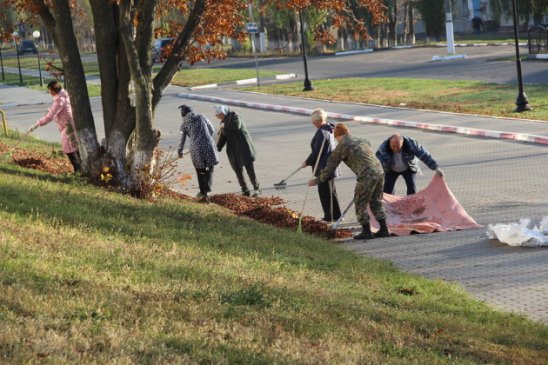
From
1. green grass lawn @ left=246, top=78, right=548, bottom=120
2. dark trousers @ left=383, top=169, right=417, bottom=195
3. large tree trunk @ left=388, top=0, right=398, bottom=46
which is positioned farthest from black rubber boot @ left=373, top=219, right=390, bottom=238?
large tree trunk @ left=388, top=0, right=398, bottom=46

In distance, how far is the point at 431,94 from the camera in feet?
117

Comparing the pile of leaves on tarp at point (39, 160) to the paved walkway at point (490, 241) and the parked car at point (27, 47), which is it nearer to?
the paved walkway at point (490, 241)

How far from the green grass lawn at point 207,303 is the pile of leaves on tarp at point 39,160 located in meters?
5.07

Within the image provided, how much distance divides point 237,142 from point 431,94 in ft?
59.1

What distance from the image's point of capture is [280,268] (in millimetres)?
10906

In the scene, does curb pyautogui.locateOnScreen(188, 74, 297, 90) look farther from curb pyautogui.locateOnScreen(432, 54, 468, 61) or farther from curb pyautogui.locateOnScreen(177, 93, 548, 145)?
curb pyautogui.locateOnScreen(177, 93, 548, 145)

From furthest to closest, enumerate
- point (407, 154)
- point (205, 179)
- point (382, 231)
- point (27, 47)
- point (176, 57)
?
point (27, 47) → point (205, 179) → point (176, 57) → point (407, 154) → point (382, 231)

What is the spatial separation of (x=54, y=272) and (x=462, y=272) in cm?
510

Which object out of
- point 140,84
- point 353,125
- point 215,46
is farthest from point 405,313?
point 353,125

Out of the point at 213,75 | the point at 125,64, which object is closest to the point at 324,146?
the point at 125,64

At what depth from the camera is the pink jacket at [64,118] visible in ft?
59.7

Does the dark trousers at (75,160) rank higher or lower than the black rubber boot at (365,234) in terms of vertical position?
higher

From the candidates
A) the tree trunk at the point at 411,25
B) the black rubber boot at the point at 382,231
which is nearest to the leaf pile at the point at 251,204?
the black rubber boot at the point at 382,231

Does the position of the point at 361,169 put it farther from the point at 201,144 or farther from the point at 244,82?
the point at 244,82
